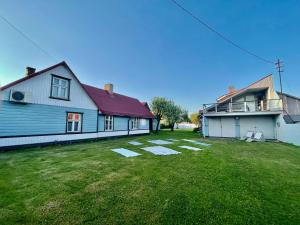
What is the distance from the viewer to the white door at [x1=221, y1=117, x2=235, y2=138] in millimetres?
16891

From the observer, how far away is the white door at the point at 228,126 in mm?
16891

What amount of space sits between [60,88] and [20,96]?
2727 mm

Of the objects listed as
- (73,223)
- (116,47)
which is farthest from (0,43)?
(73,223)

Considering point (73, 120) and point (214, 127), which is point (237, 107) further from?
point (73, 120)

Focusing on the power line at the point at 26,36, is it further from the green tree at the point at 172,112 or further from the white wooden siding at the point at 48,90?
the green tree at the point at 172,112

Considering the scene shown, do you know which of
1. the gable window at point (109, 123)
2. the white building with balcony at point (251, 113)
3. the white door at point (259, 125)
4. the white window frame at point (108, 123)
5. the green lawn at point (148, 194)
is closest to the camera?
the green lawn at point (148, 194)

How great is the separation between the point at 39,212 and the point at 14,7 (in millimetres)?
10443

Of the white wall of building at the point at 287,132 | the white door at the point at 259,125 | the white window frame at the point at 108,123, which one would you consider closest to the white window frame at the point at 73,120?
the white window frame at the point at 108,123

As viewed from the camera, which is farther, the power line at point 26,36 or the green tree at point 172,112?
the green tree at point 172,112

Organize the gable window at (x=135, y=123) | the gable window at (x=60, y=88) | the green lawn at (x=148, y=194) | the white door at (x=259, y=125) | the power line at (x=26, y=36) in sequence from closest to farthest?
1. the green lawn at (x=148, y=194)
2. the power line at (x=26, y=36)
3. the gable window at (x=60, y=88)
4. the white door at (x=259, y=125)
5. the gable window at (x=135, y=123)

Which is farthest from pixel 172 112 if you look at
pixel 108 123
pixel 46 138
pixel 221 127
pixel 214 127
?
pixel 46 138

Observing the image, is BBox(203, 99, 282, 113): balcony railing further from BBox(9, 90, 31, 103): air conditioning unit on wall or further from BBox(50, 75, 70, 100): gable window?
BBox(9, 90, 31, 103): air conditioning unit on wall

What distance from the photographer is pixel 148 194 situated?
11.8 feet

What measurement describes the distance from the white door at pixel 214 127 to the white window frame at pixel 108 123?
10819mm
